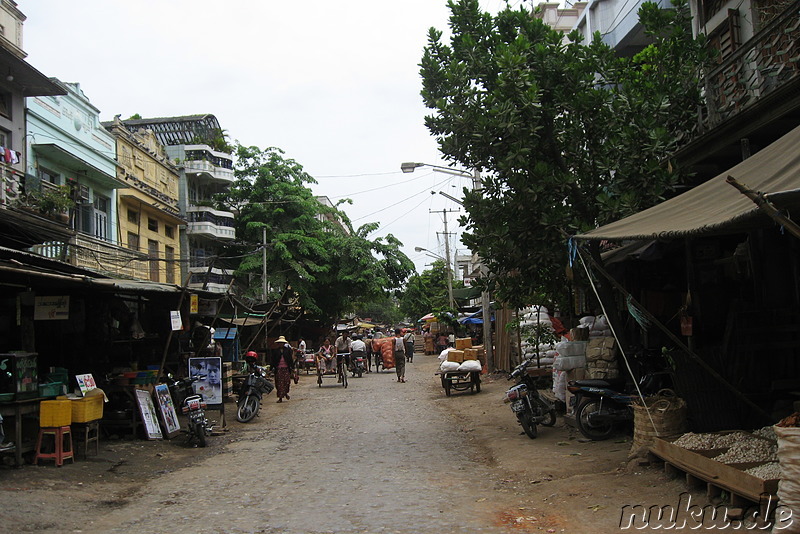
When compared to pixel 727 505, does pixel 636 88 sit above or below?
above

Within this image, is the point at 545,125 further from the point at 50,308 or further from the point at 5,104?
the point at 5,104

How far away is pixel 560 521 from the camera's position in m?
6.00

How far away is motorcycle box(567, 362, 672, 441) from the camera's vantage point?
31.1ft

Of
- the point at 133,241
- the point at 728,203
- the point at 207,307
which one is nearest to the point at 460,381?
the point at 207,307

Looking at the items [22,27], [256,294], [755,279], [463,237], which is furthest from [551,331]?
[256,294]

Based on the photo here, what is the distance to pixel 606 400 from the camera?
9734 mm

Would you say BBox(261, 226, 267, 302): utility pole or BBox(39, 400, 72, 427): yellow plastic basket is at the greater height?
BBox(261, 226, 267, 302): utility pole

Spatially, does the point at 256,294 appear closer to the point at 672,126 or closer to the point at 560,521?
the point at 672,126

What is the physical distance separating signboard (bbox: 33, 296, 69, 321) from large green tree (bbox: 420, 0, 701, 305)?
6360 mm

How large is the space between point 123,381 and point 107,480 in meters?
3.59

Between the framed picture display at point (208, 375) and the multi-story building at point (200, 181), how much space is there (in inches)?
902

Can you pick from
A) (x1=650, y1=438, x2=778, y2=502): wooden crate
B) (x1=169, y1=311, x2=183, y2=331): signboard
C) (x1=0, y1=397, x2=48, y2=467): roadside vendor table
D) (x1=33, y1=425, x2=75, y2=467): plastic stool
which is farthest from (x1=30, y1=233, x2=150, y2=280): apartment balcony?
(x1=650, y1=438, x2=778, y2=502): wooden crate

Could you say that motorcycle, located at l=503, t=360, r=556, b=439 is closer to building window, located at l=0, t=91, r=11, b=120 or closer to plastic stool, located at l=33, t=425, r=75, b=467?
plastic stool, located at l=33, t=425, r=75, b=467

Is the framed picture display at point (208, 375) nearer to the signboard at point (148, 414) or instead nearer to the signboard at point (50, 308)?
the signboard at point (148, 414)
